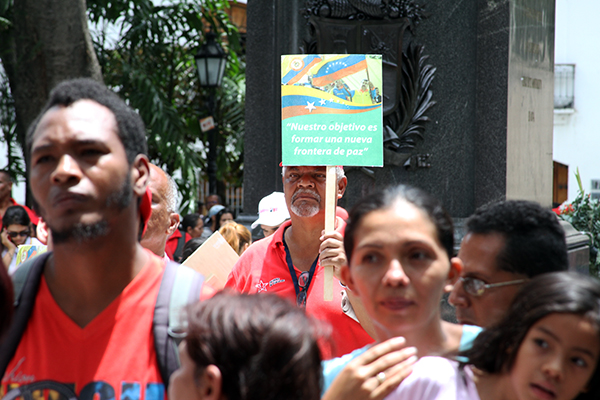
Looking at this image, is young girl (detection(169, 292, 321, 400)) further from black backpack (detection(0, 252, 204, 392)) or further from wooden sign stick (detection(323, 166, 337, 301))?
wooden sign stick (detection(323, 166, 337, 301))

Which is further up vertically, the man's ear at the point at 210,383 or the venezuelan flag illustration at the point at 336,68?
the venezuelan flag illustration at the point at 336,68

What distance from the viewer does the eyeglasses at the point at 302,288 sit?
11.9ft

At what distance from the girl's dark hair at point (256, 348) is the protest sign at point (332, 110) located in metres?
2.09

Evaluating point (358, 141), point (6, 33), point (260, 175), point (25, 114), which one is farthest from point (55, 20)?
point (358, 141)

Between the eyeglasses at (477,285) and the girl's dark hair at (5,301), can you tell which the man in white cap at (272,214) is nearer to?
the eyeglasses at (477,285)

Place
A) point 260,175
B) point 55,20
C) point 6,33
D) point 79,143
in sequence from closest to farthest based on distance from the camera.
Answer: point 79,143
point 260,175
point 55,20
point 6,33

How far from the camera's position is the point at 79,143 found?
2.06 m

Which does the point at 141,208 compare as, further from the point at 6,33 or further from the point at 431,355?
the point at 6,33

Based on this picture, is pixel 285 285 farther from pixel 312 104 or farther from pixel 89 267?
pixel 89 267

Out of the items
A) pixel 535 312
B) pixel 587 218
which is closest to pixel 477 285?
pixel 535 312

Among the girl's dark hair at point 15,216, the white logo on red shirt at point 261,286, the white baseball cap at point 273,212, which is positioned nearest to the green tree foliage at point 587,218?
the white baseball cap at point 273,212

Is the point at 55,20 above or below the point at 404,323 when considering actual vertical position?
Result: above

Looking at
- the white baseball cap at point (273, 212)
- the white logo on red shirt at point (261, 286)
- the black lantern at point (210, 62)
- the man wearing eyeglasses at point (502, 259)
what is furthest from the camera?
the black lantern at point (210, 62)

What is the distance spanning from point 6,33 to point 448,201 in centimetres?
873
